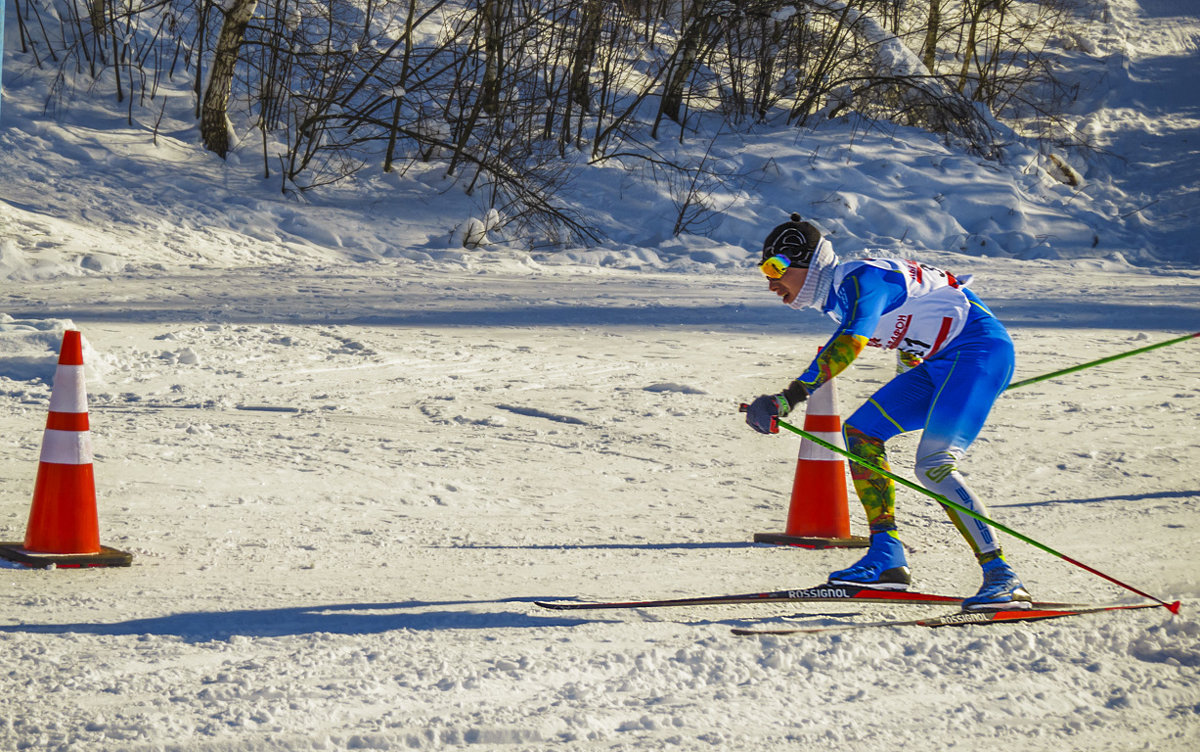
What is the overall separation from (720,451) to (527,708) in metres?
3.44

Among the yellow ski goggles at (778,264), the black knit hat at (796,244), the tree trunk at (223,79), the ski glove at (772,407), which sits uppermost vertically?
the tree trunk at (223,79)

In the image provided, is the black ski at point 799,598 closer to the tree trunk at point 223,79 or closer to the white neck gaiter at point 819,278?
the white neck gaiter at point 819,278

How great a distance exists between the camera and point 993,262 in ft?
50.8

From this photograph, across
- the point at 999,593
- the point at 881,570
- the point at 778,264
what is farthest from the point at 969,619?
the point at 778,264

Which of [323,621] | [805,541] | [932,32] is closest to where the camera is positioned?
[323,621]

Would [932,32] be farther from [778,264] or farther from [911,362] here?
[778,264]

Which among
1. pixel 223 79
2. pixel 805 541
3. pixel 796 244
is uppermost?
pixel 223 79

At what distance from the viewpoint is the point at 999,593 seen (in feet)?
12.4

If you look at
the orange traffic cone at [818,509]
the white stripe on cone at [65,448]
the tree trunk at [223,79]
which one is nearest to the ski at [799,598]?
the orange traffic cone at [818,509]

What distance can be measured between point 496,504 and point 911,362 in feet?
6.51

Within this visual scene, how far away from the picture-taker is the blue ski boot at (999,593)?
376 cm

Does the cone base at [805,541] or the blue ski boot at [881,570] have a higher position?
the blue ski boot at [881,570]

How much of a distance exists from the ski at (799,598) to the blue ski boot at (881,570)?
38mm

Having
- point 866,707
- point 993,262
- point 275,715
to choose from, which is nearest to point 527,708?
point 275,715
